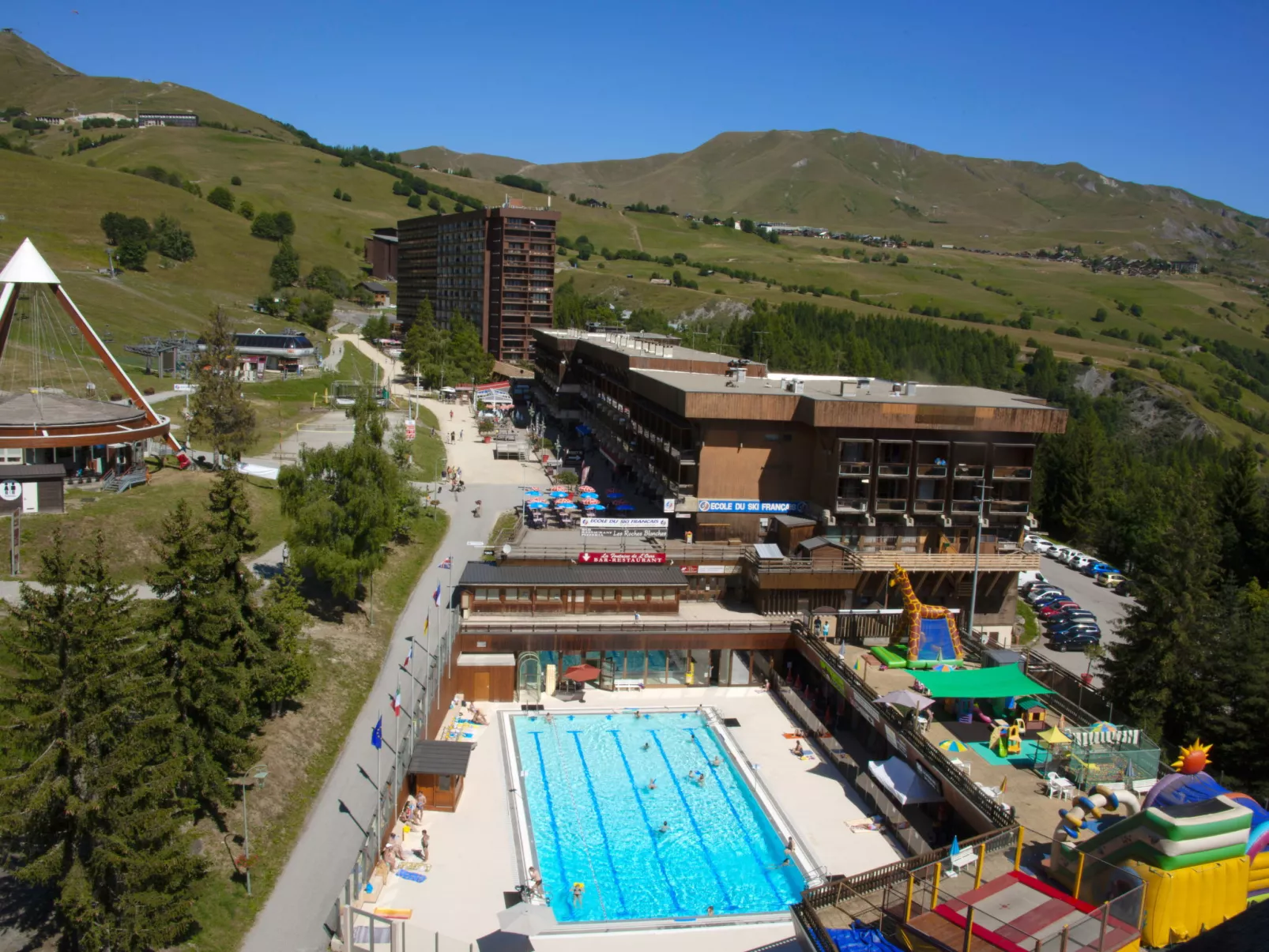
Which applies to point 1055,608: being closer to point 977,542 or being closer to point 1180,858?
point 977,542

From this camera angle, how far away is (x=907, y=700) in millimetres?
32312

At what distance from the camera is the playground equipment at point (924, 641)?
128ft

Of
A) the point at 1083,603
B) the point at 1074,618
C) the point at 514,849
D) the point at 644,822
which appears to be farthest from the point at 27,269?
the point at 1083,603

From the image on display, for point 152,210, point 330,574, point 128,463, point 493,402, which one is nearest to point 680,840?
point 330,574

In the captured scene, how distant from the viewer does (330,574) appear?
38.2 metres

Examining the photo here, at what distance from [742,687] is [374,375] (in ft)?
230

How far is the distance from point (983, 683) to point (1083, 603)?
28.6 metres

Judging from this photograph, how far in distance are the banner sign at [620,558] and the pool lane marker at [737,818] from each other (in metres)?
9.47

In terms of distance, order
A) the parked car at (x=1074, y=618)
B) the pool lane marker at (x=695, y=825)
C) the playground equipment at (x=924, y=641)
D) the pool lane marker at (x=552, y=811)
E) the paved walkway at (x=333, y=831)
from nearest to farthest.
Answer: the paved walkway at (x=333, y=831) → the pool lane marker at (x=695, y=825) → the pool lane marker at (x=552, y=811) → the playground equipment at (x=924, y=641) → the parked car at (x=1074, y=618)

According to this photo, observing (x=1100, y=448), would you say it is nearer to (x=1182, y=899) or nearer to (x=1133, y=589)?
(x=1133, y=589)

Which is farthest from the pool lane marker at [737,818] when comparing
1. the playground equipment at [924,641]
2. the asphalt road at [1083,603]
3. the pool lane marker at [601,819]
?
the asphalt road at [1083,603]

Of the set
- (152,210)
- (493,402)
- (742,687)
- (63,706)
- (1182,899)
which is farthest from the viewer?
(152,210)

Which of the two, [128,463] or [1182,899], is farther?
[128,463]

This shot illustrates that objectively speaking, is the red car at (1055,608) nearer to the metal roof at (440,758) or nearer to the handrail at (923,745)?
the handrail at (923,745)
